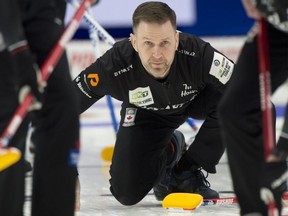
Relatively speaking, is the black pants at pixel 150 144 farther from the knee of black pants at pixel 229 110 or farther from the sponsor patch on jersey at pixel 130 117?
the knee of black pants at pixel 229 110

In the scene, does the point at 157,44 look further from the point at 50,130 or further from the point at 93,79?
the point at 50,130

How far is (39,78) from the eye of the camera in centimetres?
250

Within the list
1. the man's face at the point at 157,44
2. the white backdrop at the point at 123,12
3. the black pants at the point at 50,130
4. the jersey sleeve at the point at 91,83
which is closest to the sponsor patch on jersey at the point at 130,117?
the jersey sleeve at the point at 91,83

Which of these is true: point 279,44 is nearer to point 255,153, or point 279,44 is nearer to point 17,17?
point 255,153

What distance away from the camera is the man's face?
3586 millimetres

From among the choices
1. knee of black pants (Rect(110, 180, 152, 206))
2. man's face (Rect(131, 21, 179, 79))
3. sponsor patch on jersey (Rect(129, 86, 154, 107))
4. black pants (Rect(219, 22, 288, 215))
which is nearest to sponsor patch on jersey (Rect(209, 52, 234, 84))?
man's face (Rect(131, 21, 179, 79))

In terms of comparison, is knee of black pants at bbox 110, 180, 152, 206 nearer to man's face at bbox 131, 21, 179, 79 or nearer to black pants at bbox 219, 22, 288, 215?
man's face at bbox 131, 21, 179, 79

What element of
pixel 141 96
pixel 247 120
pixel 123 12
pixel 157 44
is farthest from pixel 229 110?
pixel 123 12

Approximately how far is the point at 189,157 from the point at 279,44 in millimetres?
1480

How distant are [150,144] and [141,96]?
0.89ft

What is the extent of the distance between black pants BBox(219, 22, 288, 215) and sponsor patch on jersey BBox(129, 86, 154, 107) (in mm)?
1119

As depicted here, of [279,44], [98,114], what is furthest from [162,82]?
[98,114]

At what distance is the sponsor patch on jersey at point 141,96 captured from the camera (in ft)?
12.4

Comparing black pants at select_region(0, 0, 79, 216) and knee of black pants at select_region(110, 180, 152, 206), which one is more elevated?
black pants at select_region(0, 0, 79, 216)
